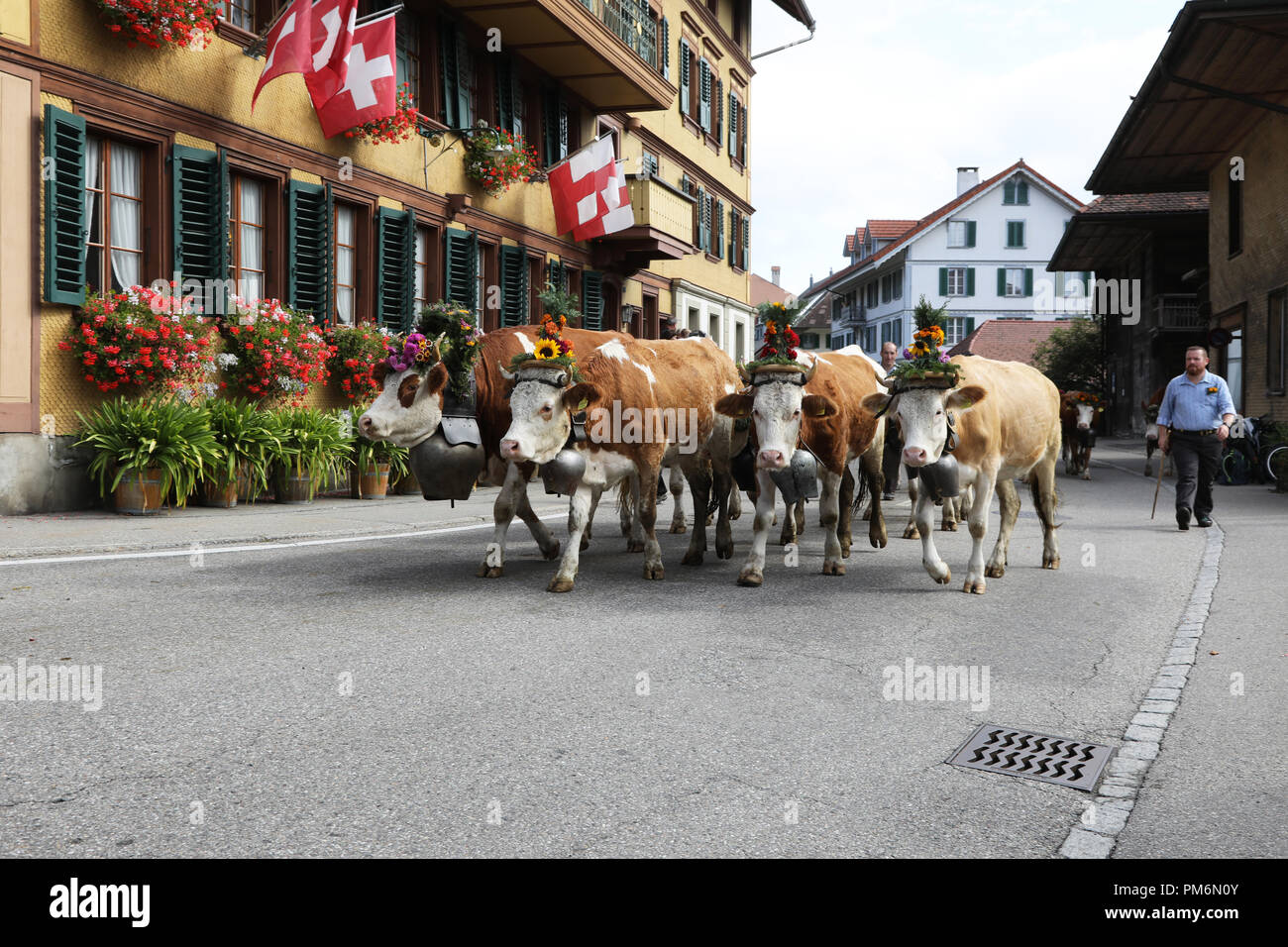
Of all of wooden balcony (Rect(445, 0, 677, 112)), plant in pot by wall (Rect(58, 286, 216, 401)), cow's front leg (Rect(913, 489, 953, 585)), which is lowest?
cow's front leg (Rect(913, 489, 953, 585))

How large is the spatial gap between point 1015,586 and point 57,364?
987 centimetres

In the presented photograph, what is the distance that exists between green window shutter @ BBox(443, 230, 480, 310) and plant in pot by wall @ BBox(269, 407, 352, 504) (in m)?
6.26

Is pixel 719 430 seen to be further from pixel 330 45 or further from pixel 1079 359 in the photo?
pixel 1079 359

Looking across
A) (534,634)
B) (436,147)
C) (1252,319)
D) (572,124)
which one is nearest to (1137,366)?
(1252,319)

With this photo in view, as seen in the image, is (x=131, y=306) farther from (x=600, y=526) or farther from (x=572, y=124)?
(x=572, y=124)

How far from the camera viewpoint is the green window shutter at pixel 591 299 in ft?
86.6

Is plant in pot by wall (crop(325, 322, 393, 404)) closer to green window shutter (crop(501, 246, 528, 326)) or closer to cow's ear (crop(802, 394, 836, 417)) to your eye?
green window shutter (crop(501, 246, 528, 326))

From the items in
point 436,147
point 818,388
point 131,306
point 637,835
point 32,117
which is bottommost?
point 637,835

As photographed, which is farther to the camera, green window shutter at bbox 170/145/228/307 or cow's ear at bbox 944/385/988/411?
green window shutter at bbox 170/145/228/307

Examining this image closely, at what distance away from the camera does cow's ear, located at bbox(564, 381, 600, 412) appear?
807 centimetres

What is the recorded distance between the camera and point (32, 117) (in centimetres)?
1235

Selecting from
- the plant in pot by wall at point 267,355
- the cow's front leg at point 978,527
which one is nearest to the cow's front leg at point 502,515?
the cow's front leg at point 978,527

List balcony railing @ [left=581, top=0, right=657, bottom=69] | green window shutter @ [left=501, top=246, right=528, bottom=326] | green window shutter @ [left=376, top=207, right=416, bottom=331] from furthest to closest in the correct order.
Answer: balcony railing @ [left=581, top=0, right=657, bottom=69], green window shutter @ [left=501, top=246, right=528, bottom=326], green window shutter @ [left=376, top=207, right=416, bottom=331]

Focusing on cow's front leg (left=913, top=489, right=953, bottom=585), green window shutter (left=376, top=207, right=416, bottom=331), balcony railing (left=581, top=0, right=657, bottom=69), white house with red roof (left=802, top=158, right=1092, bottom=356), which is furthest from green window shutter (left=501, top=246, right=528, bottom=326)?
white house with red roof (left=802, top=158, right=1092, bottom=356)
